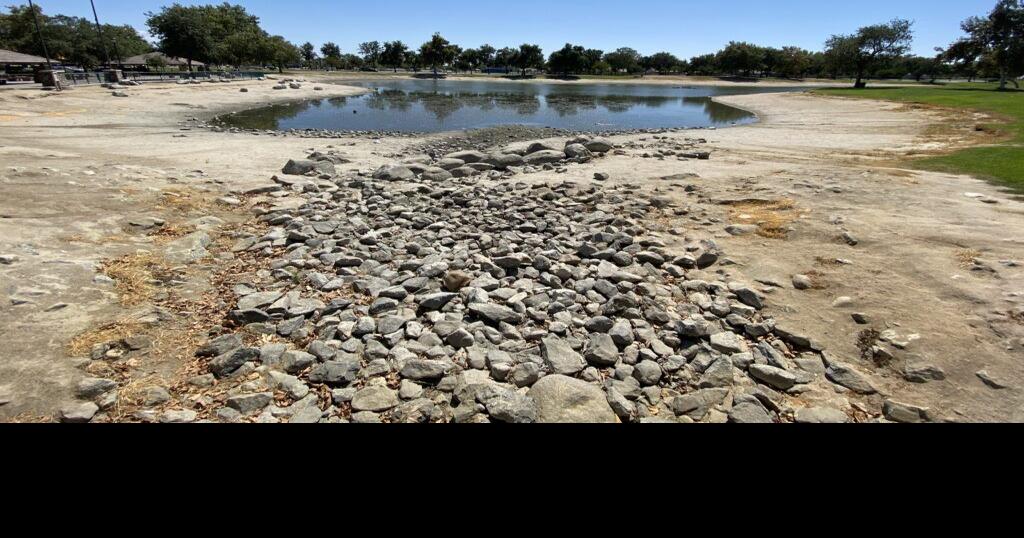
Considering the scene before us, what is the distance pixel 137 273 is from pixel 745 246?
11161mm

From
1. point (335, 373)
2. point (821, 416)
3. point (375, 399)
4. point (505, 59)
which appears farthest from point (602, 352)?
point (505, 59)

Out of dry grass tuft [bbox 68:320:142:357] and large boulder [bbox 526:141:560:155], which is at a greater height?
large boulder [bbox 526:141:560:155]

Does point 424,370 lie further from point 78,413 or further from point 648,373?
point 78,413

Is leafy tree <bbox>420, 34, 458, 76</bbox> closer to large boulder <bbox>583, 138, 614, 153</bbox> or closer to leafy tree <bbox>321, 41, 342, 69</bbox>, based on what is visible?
leafy tree <bbox>321, 41, 342, 69</bbox>

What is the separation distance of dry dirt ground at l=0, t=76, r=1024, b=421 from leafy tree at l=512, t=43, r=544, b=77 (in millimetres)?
141489

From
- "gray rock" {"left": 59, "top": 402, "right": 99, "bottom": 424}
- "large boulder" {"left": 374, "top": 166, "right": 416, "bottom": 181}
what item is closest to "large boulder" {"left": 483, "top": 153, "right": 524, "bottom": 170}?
"large boulder" {"left": 374, "top": 166, "right": 416, "bottom": 181}

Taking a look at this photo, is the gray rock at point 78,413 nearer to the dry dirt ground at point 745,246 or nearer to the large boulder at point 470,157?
the dry dirt ground at point 745,246

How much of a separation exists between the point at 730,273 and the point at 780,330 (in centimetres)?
197

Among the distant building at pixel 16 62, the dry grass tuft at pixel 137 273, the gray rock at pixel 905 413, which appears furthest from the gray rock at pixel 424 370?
the distant building at pixel 16 62

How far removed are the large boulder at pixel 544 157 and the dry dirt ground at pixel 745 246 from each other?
1.48 m

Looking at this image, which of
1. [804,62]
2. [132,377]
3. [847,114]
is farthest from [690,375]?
[804,62]

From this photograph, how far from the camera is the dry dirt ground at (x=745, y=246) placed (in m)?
5.31

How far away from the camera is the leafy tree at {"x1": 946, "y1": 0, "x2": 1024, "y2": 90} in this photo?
212 feet
